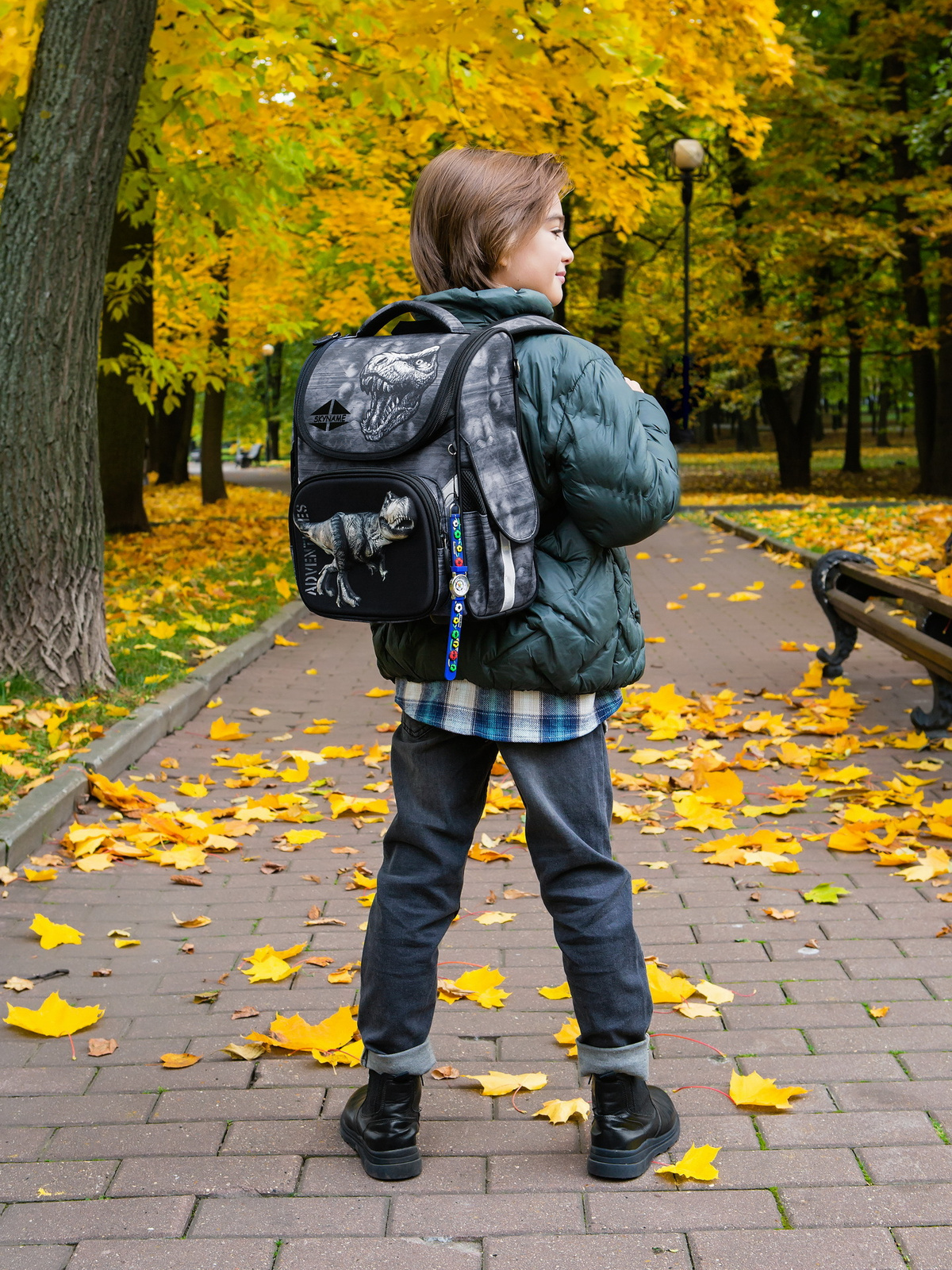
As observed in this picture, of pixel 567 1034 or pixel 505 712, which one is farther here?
pixel 567 1034

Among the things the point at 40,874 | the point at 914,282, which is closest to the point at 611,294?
the point at 914,282

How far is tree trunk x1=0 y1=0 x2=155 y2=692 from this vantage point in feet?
20.5

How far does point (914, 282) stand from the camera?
19.4 metres

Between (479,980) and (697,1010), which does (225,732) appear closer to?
(479,980)

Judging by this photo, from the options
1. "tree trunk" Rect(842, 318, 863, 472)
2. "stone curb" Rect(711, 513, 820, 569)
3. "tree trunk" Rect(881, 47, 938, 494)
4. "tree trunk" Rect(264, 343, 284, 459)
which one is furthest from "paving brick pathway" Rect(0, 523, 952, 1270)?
"tree trunk" Rect(264, 343, 284, 459)

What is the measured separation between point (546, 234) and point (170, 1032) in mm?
2071

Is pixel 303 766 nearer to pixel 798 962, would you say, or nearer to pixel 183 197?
pixel 798 962

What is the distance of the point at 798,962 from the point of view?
11.4 feet

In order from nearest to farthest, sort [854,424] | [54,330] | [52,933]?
[52,933], [54,330], [854,424]

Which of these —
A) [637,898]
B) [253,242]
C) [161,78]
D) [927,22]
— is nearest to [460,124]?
[161,78]

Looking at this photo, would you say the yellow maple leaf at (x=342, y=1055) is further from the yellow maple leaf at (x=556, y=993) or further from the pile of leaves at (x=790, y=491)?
the pile of leaves at (x=790, y=491)

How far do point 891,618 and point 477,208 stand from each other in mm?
4462

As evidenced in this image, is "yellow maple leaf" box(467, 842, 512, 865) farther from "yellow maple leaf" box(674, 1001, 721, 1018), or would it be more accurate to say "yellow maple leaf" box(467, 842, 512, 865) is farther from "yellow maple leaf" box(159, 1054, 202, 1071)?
"yellow maple leaf" box(159, 1054, 202, 1071)

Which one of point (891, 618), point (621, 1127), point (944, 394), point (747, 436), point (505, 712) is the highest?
point (747, 436)
